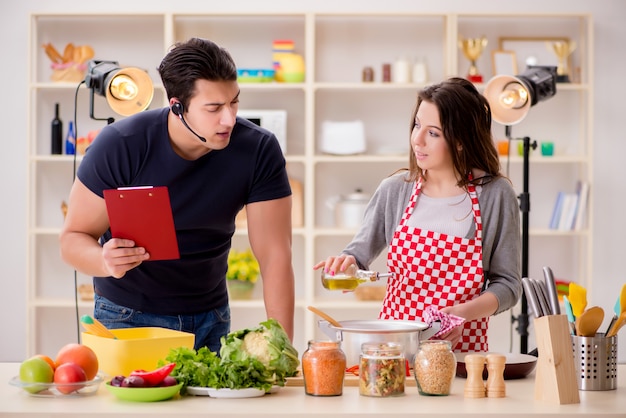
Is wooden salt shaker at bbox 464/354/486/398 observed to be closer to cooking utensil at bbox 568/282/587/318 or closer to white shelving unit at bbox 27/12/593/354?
cooking utensil at bbox 568/282/587/318

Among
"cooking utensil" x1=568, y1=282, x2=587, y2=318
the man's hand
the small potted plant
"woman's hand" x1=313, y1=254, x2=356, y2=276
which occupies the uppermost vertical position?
the man's hand

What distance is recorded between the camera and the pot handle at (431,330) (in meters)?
1.87

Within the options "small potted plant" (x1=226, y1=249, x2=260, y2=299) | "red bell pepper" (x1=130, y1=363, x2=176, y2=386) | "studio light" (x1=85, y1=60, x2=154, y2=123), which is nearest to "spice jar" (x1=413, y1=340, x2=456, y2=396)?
"red bell pepper" (x1=130, y1=363, x2=176, y2=386)

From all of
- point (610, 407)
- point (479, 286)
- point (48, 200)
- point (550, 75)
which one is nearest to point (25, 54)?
point (48, 200)

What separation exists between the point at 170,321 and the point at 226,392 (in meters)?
0.64

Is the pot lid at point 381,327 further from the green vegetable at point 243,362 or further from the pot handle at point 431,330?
the green vegetable at point 243,362

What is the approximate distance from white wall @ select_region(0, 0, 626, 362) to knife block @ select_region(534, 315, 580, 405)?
3.53 m

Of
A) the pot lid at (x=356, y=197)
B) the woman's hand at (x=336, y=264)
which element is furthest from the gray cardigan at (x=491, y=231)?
the pot lid at (x=356, y=197)

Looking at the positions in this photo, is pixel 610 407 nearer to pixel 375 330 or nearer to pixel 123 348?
pixel 375 330

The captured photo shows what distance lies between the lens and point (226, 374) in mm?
1639

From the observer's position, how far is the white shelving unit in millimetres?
4996

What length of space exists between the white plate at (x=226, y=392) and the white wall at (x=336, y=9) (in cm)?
364

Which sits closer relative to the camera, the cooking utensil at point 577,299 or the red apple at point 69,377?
the red apple at point 69,377

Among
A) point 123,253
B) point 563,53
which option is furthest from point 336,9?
point 123,253
